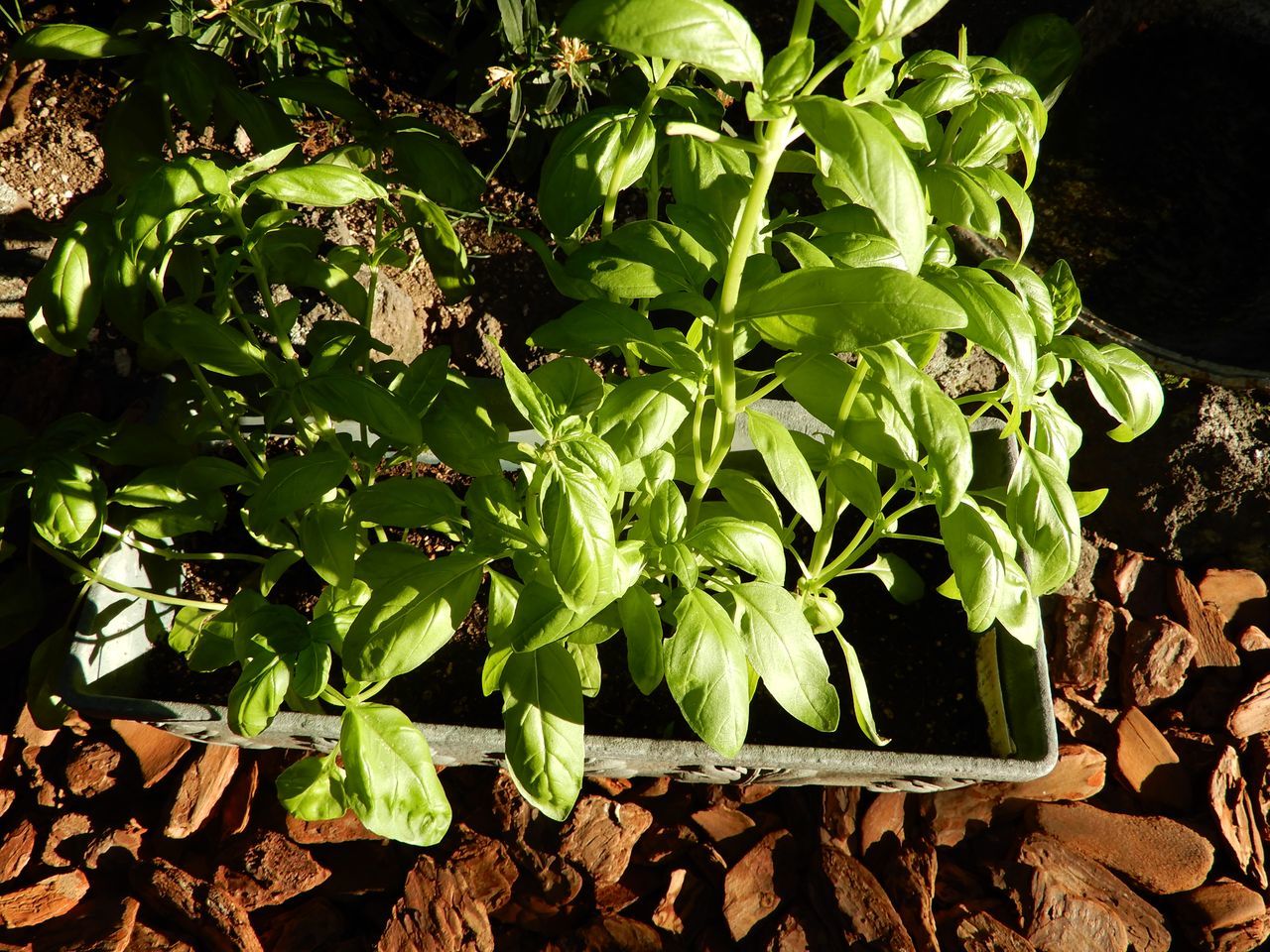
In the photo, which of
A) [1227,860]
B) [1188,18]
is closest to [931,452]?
[1227,860]

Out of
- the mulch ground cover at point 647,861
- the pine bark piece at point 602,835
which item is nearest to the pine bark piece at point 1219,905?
the mulch ground cover at point 647,861

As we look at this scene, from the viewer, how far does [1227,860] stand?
4.80 ft

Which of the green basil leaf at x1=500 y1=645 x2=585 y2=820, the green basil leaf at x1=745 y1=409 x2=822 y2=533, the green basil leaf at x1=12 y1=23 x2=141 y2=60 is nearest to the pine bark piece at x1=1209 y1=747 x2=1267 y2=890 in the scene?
the green basil leaf at x1=745 y1=409 x2=822 y2=533

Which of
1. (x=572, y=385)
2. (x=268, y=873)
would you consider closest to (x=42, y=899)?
(x=268, y=873)

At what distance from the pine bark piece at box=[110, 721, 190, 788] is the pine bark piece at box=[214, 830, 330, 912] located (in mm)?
182

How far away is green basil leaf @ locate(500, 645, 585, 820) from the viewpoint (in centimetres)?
92

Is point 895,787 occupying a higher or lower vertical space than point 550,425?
lower

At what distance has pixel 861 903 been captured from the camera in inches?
52.9

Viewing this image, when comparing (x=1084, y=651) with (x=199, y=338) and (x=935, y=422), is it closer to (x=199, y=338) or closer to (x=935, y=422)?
(x=935, y=422)

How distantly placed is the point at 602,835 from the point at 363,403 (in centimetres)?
84

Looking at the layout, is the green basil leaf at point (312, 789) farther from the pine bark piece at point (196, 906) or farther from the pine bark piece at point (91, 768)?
the pine bark piece at point (91, 768)

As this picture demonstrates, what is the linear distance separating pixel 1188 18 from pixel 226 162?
6.26 feet

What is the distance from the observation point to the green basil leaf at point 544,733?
916mm

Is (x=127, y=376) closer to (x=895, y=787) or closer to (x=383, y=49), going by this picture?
(x=383, y=49)
